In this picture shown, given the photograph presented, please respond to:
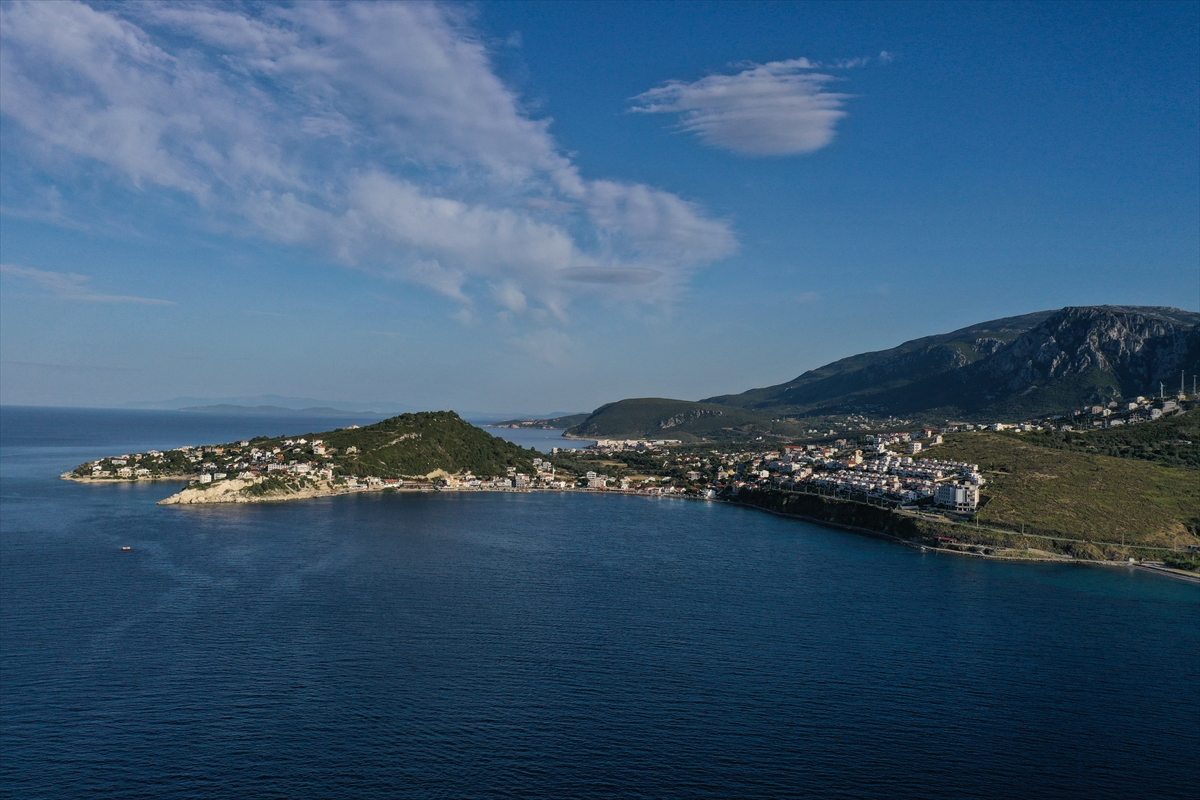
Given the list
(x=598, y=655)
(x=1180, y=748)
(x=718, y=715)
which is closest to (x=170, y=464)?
(x=598, y=655)

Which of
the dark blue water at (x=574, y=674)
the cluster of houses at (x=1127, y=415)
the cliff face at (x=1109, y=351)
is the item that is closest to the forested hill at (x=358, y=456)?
the dark blue water at (x=574, y=674)

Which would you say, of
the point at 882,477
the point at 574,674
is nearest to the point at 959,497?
the point at 882,477

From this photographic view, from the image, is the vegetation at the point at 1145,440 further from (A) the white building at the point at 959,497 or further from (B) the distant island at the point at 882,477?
(A) the white building at the point at 959,497

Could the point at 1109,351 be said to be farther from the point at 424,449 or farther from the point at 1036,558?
the point at 424,449

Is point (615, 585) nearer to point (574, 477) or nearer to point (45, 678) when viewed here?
point (45, 678)

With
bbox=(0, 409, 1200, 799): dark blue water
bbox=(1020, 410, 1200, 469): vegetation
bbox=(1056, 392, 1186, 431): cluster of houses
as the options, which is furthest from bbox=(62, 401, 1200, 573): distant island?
bbox=(0, 409, 1200, 799): dark blue water
